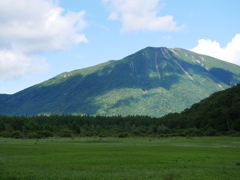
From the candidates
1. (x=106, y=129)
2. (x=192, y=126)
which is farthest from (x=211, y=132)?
(x=106, y=129)

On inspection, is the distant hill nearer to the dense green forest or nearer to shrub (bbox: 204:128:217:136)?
the dense green forest

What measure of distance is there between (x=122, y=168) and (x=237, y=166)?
11151 millimetres

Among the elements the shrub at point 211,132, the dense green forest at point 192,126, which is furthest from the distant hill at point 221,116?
the shrub at point 211,132

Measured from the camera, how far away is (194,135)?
97.2m

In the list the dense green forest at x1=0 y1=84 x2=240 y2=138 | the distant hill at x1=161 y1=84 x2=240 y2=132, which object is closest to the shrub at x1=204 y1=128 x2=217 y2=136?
the dense green forest at x1=0 y1=84 x2=240 y2=138

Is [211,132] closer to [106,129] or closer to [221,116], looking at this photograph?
[221,116]

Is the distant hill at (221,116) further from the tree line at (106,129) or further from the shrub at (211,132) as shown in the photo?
the shrub at (211,132)

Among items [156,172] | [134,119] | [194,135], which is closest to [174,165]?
[156,172]

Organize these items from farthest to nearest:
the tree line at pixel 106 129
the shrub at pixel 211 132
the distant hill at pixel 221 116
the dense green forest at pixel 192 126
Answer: the distant hill at pixel 221 116
the tree line at pixel 106 129
the dense green forest at pixel 192 126
the shrub at pixel 211 132

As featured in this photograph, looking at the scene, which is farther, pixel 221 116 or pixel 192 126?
pixel 192 126

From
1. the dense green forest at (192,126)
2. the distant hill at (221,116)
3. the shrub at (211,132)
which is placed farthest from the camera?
the distant hill at (221,116)

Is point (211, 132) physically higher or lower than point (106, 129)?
lower

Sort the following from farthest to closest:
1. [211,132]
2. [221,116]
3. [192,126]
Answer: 1. [192,126]
2. [221,116]
3. [211,132]

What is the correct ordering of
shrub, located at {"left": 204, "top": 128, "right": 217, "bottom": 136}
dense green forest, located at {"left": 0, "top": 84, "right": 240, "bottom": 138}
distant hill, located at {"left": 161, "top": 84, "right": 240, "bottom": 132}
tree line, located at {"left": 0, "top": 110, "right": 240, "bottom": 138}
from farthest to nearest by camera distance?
distant hill, located at {"left": 161, "top": 84, "right": 240, "bottom": 132} → tree line, located at {"left": 0, "top": 110, "right": 240, "bottom": 138} → dense green forest, located at {"left": 0, "top": 84, "right": 240, "bottom": 138} → shrub, located at {"left": 204, "top": 128, "right": 217, "bottom": 136}
